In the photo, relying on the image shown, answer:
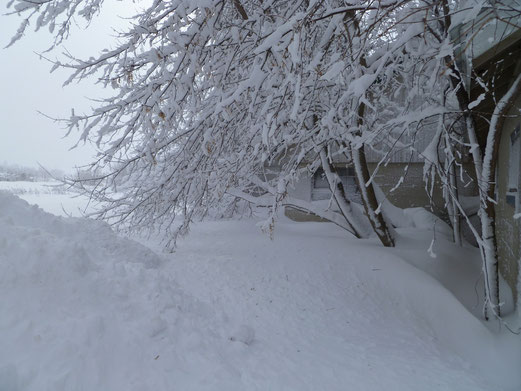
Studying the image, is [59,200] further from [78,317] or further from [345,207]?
[78,317]

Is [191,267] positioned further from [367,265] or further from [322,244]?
[367,265]

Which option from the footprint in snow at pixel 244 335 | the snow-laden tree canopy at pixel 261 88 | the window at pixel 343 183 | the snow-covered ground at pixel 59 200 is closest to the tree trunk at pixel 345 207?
the snow-laden tree canopy at pixel 261 88

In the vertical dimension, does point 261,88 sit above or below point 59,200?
above

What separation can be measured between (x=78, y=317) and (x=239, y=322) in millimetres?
1529

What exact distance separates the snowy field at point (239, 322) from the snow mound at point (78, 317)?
0.01 metres

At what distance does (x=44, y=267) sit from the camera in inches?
116

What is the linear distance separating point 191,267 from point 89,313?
250 centimetres

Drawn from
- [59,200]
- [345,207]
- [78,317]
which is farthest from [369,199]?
[59,200]

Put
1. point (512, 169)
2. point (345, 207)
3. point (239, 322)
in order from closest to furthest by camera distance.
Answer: point (239, 322) → point (512, 169) → point (345, 207)

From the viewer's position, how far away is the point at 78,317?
2592 millimetres

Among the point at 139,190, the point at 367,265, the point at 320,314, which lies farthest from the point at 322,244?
the point at 139,190

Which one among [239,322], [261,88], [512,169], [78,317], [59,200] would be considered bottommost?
[239,322]

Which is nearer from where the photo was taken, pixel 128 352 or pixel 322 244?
pixel 128 352

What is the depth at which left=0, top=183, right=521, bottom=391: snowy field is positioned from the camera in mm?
2324
